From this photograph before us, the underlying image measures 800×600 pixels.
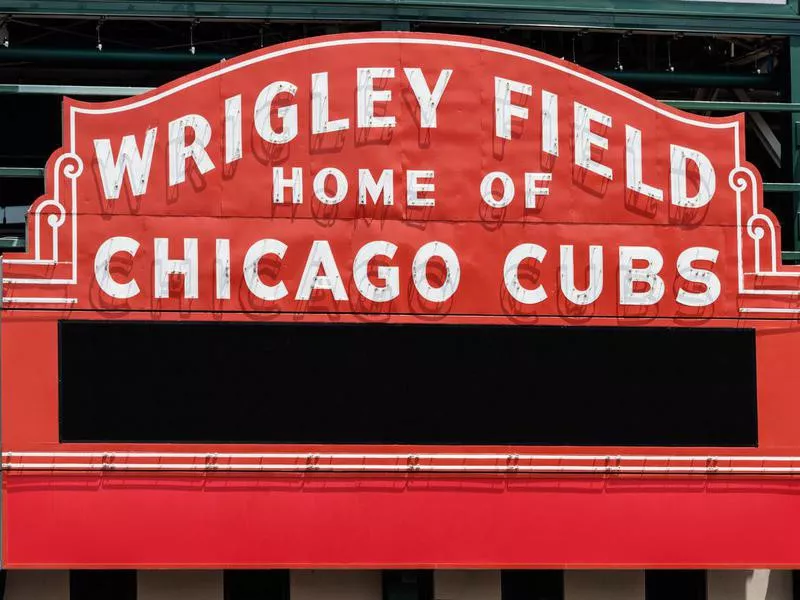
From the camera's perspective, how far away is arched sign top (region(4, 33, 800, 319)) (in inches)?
666

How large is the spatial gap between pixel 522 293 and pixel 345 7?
16.8 feet

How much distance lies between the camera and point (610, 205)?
1752 cm

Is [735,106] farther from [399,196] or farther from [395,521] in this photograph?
[395,521]

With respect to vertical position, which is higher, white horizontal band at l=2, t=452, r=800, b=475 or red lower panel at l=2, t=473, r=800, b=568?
white horizontal band at l=2, t=452, r=800, b=475

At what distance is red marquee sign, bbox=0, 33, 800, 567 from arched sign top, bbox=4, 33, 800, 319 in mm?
30

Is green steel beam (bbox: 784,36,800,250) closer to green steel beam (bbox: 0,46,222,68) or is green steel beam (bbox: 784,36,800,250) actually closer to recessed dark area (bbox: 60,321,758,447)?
recessed dark area (bbox: 60,321,758,447)

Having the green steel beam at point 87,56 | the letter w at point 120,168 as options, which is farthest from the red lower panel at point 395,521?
the green steel beam at point 87,56

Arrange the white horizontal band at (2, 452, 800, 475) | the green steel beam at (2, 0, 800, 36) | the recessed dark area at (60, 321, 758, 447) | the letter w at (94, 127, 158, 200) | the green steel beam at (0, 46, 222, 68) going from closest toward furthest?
the white horizontal band at (2, 452, 800, 475), the recessed dark area at (60, 321, 758, 447), the letter w at (94, 127, 158, 200), the green steel beam at (2, 0, 800, 36), the green steel beam at (0, 46, 222, 68)

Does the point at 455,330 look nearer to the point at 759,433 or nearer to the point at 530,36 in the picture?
the point at 759,433

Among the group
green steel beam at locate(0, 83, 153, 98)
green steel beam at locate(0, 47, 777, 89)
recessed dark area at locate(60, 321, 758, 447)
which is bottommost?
recessed dark area at locate(60, 321, 758, 447)

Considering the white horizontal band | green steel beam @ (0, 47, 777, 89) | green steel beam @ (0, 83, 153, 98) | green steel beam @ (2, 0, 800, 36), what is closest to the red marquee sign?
the white horizontal band

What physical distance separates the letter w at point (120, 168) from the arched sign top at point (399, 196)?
2 centimetres

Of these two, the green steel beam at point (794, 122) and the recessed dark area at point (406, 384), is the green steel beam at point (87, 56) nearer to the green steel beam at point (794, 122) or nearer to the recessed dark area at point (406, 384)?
the recessed dark area at point (406, 384)

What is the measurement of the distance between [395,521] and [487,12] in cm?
760
